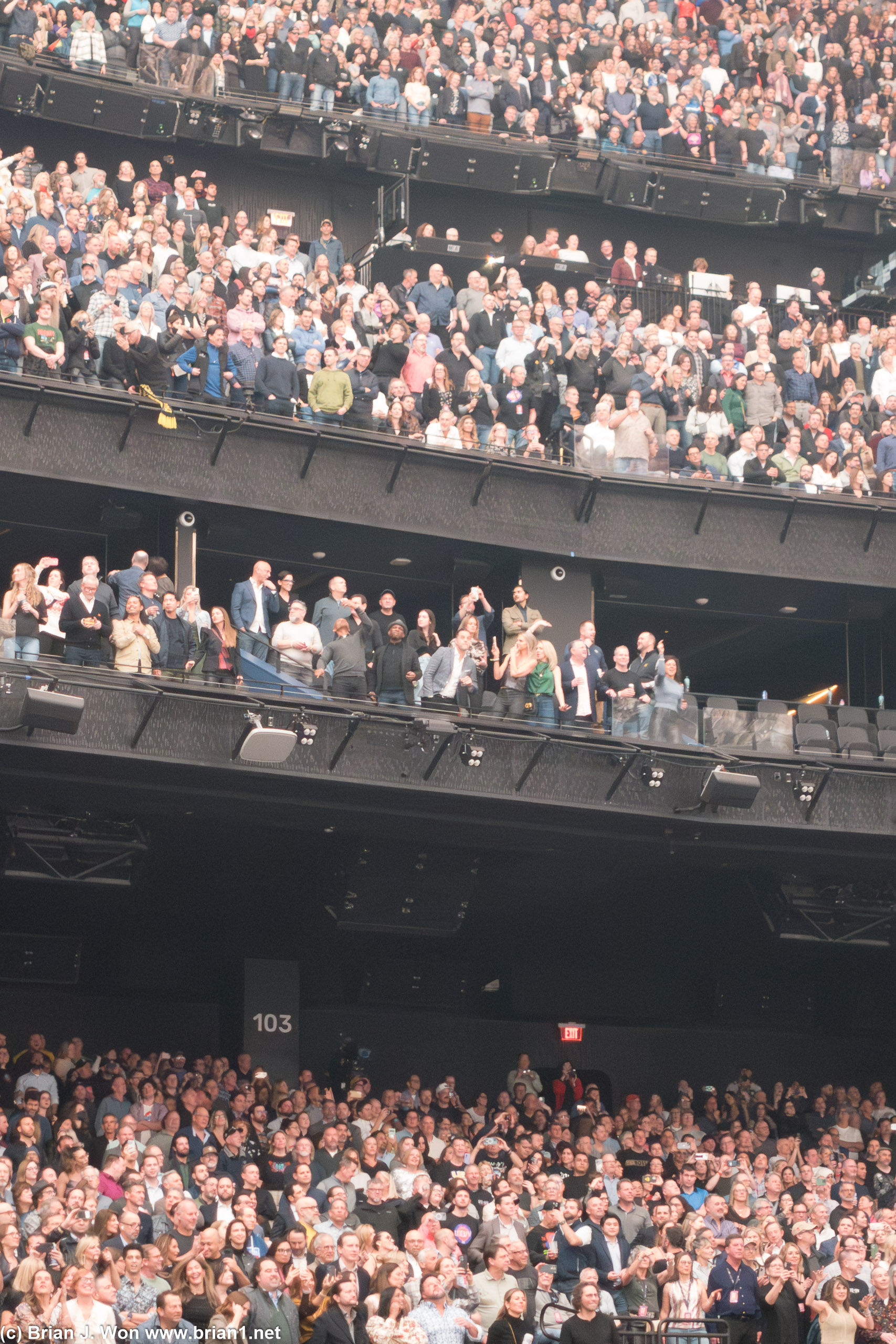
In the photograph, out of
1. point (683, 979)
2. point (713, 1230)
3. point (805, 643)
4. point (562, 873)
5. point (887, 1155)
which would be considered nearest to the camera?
point (713, 1230)

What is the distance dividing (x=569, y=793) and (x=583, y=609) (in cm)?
310

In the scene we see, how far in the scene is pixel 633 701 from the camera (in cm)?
1670

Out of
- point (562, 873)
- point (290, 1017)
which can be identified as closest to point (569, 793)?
point (562, 873)

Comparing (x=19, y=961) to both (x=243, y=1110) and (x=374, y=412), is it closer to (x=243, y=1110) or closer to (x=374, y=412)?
(x=243, y=1110)

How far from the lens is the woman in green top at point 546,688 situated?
16.6 meters

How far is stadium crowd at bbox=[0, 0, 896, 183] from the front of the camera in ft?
70.5

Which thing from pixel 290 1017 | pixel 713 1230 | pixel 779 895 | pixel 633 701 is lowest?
pixel 713 1230

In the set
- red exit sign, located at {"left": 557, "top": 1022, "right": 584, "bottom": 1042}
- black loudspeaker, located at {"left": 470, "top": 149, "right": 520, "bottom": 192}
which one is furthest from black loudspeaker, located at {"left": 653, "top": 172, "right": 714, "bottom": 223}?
red exit sign, located at {"left": 557, "top": 1022, "right": 584, "bottom": 1042}

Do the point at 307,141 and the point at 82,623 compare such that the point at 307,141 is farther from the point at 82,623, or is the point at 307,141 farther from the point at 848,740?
the point at 848,740

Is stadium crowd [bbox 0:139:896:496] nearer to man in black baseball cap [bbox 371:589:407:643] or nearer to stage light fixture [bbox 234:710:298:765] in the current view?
man in black baseball cap [bbox 371:589:407:643]

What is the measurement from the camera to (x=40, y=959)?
61.2 ft

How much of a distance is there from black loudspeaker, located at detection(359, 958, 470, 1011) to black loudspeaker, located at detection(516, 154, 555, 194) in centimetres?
998

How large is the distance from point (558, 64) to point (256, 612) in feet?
37.3

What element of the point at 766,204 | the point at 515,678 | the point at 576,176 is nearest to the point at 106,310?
the point at 515,678
